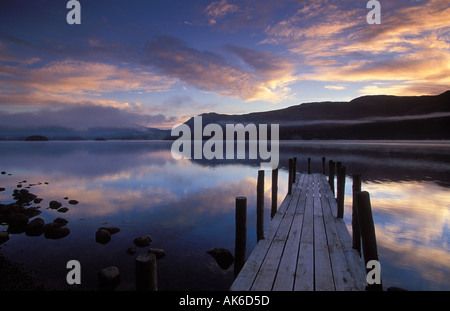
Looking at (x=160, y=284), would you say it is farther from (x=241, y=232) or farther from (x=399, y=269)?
(x=399, y=269)

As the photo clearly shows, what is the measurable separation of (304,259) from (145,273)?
3925mm

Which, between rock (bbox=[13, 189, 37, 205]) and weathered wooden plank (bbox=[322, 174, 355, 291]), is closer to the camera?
weathered wooden plank (bbox=[322, 174, 355, 291])

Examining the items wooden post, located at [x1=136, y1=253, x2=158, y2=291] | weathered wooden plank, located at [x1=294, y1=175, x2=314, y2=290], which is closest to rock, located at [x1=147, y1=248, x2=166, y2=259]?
weathered wooden plank, located at [x1=294, y1=175, x2=314, y2=290]

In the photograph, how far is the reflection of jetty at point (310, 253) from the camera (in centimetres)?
460

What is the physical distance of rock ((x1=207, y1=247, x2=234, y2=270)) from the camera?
30.3 ft

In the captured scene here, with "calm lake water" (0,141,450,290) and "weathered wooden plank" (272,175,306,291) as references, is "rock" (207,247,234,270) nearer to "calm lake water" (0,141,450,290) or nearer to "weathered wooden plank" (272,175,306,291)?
"calm lake water" (0,141,450,290)

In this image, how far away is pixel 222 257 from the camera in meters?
9.62

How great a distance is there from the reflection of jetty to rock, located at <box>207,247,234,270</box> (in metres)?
2.13

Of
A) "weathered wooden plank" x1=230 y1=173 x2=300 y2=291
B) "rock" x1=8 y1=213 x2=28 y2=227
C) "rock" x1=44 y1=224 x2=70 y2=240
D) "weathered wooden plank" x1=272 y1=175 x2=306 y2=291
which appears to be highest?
"weathered wooden plank" x1=272 y1=175 x2=306 y2=291

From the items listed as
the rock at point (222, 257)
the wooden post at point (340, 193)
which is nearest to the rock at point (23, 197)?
the rock at point (222, 257)

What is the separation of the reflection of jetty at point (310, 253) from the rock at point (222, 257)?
2130mm

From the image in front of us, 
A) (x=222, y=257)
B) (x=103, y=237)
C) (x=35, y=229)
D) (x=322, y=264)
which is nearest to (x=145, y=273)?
(x=322, y=264)

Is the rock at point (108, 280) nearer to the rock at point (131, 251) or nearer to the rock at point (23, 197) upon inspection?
the rock at point (131, 251)
